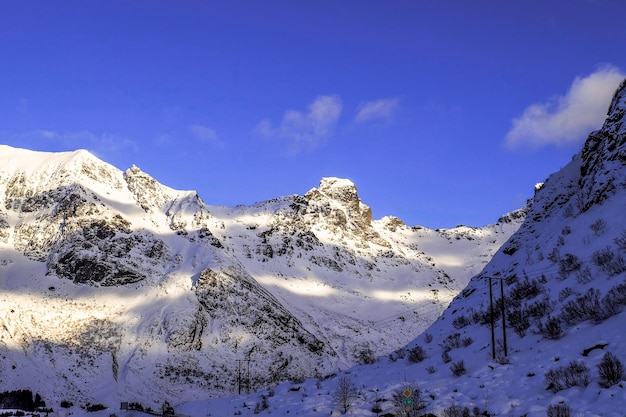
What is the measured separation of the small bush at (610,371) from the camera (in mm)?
12516

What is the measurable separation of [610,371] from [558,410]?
1.76 m

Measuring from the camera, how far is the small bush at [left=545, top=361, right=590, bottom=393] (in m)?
13.3

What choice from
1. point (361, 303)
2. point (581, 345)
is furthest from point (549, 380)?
point (361, 303)

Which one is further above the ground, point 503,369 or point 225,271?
point 225,271

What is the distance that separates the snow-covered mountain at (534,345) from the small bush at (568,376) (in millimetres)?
29

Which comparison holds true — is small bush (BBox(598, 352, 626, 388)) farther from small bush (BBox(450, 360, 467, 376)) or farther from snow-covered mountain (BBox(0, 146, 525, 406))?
snow-covered mountain (BBox(0, 146, 525, 406))

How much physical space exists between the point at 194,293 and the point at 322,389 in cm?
7451

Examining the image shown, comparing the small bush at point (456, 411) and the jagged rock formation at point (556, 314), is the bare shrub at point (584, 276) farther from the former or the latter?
the small bush at point (456, 411)

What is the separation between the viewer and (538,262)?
90.4 ft

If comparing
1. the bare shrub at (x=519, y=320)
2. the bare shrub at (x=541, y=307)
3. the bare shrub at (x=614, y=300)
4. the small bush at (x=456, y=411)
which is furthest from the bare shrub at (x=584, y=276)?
the small bush at (x=456, y=411)

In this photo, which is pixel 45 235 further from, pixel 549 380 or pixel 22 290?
pixel 549 380

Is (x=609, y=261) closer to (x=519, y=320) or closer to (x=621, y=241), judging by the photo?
(x=621, y=241)

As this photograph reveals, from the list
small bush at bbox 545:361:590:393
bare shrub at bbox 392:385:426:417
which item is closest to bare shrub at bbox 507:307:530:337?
bare shrub at bbox 392:385:426:417

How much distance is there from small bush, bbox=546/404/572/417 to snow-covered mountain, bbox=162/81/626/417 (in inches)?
1.1
